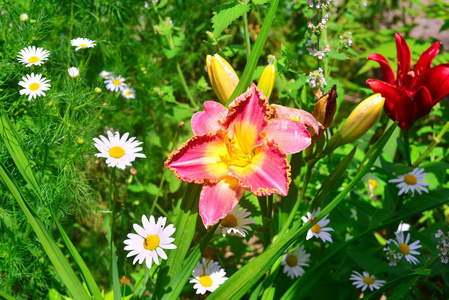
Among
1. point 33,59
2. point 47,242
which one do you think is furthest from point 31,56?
point 47,242

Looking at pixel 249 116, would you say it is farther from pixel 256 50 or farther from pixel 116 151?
pixel 116 151

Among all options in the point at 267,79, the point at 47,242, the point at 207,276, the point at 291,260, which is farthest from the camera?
the point at 291,260

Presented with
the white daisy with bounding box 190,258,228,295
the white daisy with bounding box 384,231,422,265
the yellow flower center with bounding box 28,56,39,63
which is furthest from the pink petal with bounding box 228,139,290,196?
the yellow flower center with bounding box 28,56,39,63

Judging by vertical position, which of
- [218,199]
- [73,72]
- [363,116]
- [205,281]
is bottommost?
[205,281]

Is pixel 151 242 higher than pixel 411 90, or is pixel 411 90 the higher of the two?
pixel 411 90

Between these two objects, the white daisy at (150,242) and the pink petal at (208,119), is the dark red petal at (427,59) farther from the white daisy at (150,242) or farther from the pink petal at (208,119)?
the white daisy at (150,242)

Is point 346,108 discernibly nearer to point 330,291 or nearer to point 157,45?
point 157,45

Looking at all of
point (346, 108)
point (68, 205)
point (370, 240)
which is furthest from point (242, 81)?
point (346, 108)
